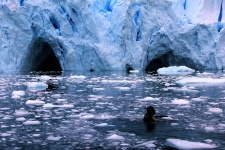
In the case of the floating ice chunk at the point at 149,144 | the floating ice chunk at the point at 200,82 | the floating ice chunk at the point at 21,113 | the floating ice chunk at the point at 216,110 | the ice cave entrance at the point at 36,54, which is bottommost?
the floating ice chunk at the point at 149,144

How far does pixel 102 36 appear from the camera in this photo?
71.6 feet

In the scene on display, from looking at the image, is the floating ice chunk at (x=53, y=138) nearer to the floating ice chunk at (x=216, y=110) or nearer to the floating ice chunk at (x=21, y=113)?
the floating ice chunk at (x=21, y=113)

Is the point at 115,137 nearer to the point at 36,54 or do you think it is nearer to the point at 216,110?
the point at 216,110

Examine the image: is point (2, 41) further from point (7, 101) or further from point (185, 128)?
point (185, 128)

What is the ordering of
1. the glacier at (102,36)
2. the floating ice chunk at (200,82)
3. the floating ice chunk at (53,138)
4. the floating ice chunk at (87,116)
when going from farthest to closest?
the glacier at (102,36) → the floating ice chunk at (200,82) → the floating ice chunk at (87,116) → the floating ice chunk at (53,138)

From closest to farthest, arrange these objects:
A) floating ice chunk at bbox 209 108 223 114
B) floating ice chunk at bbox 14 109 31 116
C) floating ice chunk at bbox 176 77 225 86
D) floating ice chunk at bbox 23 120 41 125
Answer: floating ice chunk at bbox 23 120 41 125, floating ice chunk at bbox 14 109 31 116, floating ice chunk at bbox 209 108 223 114, floating ice chunk at bbox 176 77 225 86

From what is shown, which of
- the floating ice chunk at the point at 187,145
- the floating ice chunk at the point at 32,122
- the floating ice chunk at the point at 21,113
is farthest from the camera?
the floating ice chunk at the point at 21,113

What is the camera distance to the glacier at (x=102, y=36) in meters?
20.0

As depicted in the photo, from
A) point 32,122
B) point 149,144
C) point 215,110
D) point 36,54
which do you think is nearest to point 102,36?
point 36,54

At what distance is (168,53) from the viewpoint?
25.0 m

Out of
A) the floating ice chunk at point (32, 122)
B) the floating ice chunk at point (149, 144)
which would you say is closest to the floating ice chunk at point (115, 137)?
the floating ice chunk at point (149, 144)

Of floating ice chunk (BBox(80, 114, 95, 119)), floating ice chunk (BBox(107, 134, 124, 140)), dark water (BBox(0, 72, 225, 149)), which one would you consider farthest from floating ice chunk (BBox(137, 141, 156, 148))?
floating ice chunk (BBox(80, 114, 95, 119))

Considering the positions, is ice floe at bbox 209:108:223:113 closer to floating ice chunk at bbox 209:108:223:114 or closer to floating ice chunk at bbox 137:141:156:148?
floating ice chunk at bbox 209:108:223:114

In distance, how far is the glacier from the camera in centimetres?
1998
